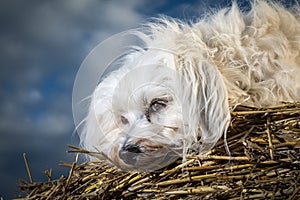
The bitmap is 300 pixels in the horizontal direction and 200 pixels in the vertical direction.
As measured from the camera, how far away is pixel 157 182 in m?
2.13

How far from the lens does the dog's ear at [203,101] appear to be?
229 cm

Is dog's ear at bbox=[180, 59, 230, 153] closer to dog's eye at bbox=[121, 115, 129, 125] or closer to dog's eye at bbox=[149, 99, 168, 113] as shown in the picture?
dog's eye at bbox=[149, 99, 168, 113]

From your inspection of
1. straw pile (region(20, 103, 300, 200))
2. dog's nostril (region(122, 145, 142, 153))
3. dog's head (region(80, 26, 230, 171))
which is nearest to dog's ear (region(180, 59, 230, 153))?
dog's head (region(80, 26, 230, 171))

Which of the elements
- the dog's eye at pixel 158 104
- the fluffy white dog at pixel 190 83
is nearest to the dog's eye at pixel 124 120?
the fluffy white dog at pixel 190 83

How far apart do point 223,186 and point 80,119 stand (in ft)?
4.28

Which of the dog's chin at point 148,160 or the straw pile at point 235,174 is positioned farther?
the dog's chin at point 148,160

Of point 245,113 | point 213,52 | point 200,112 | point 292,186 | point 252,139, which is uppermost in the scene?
point 213,52

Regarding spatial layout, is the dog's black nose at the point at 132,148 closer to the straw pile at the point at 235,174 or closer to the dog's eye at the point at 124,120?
the straw pile at the point at 235,174

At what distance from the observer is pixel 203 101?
2465mm

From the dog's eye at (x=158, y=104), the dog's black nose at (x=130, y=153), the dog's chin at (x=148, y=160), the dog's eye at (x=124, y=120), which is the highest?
the dog's eye at (x=124, y=120)

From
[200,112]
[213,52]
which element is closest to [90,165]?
[200,112]

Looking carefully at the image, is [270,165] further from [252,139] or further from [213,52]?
[213,52]

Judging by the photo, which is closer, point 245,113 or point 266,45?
point 245,113

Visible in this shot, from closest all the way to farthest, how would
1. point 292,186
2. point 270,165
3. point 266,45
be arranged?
point 292,186 → point 270,165 → point 266,45
